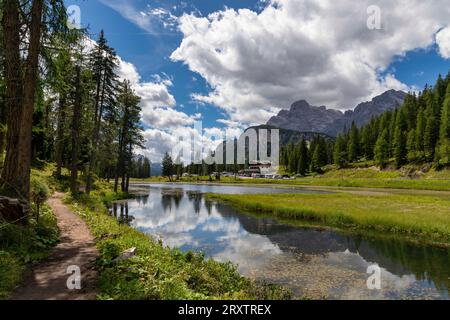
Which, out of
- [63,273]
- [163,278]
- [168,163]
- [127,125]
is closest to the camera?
[63,273]

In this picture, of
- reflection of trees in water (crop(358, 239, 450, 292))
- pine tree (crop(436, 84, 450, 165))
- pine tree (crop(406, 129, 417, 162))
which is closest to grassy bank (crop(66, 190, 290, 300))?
reflection of trees in water (crop(358, 239, 450, 292))

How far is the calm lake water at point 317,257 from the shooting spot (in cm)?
1278

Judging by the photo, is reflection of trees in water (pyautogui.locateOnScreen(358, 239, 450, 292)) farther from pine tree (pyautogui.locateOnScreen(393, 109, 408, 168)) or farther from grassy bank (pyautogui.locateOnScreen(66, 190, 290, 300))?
pine tree (pyautogui.locateOnScreen(393, 109, 408, 168))

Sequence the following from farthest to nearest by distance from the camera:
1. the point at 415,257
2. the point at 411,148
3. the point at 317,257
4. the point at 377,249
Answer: the point at 411,148, the point at 377,249, the point at 317,257, the point at 415,257

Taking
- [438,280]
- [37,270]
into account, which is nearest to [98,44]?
[37,270]

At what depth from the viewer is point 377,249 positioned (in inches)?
763

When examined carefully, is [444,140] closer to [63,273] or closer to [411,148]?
[411,148]

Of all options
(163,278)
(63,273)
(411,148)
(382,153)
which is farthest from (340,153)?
(63,273)

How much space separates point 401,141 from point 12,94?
105363 millimetres

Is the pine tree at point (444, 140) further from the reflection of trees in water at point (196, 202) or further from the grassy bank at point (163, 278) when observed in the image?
the grassy bank at point (163, 278)

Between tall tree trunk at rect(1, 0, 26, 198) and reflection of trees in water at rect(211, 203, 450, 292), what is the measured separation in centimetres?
1586

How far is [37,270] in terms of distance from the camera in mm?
9289

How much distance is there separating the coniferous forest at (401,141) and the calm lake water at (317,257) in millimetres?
73683
